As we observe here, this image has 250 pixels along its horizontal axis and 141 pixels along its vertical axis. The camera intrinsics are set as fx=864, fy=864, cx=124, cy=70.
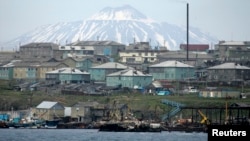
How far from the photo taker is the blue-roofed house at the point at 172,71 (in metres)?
118

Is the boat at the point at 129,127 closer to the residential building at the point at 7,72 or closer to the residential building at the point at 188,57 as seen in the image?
the residential building at the point at 7,72

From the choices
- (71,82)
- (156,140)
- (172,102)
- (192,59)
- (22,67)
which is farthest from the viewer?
(192,59)

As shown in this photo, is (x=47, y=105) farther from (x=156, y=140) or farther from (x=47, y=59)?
(x=47, y=59)

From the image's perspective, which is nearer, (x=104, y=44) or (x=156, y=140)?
(x=156, y=140)

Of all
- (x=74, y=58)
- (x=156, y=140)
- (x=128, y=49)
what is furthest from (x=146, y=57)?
(x=156, y=140)

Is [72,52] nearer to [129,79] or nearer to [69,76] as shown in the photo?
[69,76]

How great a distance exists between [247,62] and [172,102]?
4052cm

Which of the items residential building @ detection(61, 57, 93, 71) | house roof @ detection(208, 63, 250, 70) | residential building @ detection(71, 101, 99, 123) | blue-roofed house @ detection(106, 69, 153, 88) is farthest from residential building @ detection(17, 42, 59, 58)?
residential building @ detection(71, 101, 99, 123)

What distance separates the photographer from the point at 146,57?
470 ft

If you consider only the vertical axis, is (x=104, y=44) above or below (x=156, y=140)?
above

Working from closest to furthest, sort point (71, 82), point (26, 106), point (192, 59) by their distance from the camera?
point (26, 106) → point (71, 82) → point (192, 59)

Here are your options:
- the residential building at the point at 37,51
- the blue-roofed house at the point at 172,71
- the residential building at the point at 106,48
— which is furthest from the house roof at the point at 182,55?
the residential building at the point at 37,51

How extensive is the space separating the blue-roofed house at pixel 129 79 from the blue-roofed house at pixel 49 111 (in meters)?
20.0

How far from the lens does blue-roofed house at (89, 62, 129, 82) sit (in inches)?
4747
